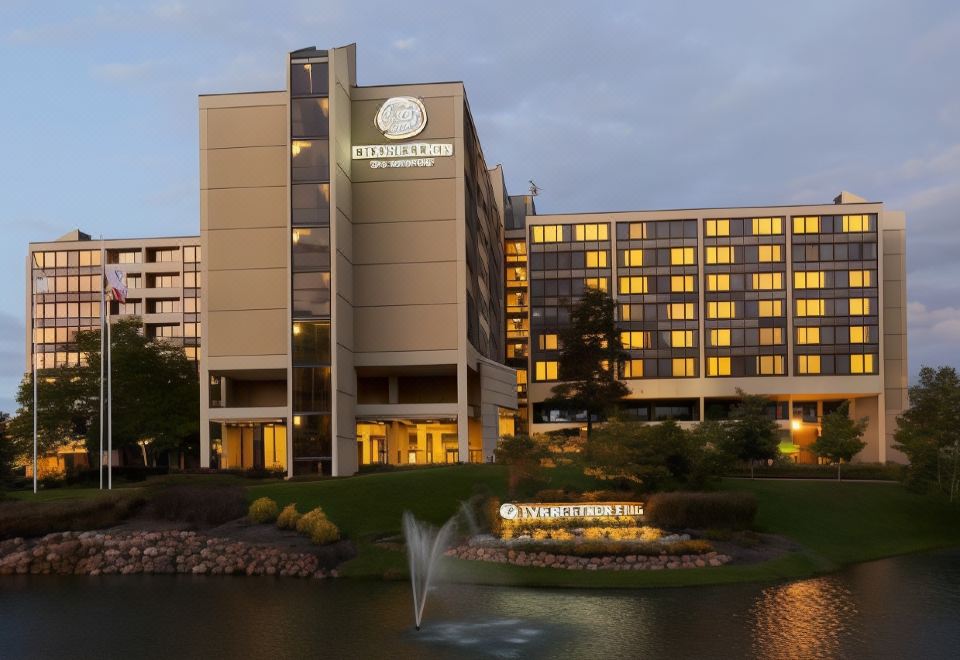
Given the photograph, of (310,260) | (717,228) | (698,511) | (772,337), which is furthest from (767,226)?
(698,511)

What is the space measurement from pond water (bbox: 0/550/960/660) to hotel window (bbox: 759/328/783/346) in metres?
76.2

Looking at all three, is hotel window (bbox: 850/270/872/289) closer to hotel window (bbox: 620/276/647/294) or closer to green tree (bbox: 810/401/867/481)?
hotel window (bbox: 620/276/647/294)

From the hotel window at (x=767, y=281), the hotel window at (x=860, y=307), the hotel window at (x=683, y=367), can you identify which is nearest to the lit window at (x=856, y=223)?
the hotel window at (x=860, y=307)

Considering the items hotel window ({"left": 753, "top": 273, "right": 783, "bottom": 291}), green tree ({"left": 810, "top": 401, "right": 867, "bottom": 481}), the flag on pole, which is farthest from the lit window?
the flag on pole

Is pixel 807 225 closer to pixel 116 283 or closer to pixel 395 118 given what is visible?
pixel 395 118

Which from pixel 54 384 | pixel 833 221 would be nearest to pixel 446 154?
pixel 54 384

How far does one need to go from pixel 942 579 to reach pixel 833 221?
81.1 metres

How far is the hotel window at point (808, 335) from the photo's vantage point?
354 ft

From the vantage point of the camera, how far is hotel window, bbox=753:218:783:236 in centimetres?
11012

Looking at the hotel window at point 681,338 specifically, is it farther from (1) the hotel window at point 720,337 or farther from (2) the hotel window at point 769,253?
(2) the hotel window at point 769,253

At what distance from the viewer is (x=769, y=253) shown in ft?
362

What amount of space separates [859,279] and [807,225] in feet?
29.5

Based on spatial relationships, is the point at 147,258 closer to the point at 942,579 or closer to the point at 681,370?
the point at 681,370

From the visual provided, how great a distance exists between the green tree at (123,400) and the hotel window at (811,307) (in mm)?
71213
